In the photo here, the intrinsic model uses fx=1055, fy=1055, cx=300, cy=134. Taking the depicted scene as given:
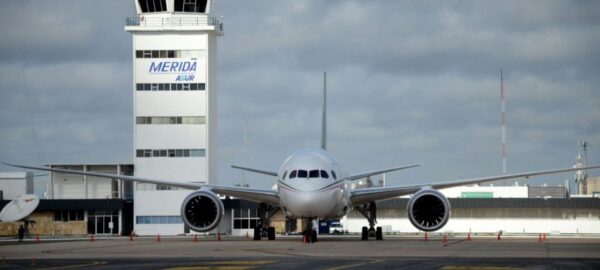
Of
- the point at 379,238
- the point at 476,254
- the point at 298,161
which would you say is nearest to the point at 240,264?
the point at 476,254

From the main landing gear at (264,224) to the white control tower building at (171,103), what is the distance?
1060 inches

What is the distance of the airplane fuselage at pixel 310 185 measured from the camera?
46438 mm

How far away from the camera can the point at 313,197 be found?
152 ft

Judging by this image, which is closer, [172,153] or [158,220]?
[158,220]

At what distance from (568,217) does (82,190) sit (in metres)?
40.7

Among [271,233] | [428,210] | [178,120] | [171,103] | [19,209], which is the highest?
[171,103]

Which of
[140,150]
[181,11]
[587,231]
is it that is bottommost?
[587,231]

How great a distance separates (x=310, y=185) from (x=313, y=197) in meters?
0.57

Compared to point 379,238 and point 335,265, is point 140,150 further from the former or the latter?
point 335,265

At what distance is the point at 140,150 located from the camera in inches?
3270

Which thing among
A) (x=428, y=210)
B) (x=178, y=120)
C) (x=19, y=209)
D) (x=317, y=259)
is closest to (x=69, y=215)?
(x=178, y=120)

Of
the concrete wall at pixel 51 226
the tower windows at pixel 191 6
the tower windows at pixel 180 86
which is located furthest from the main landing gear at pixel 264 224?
the concrete wall at pixel 51 226

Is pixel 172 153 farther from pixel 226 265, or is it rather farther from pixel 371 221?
pixel 226 265

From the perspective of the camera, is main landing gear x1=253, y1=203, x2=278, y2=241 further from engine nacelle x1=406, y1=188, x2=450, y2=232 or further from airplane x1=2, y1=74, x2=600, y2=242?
engine nacelle x1=406, y1=188, x2=450, y2=232
